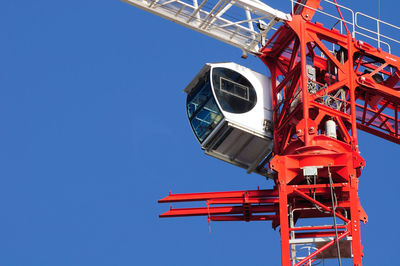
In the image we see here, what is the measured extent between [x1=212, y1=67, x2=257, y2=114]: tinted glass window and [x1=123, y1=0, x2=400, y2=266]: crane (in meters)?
1.08

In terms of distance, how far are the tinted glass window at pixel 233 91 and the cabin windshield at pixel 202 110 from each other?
36 centimetres

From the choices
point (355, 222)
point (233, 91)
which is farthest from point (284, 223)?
point (233, 91)

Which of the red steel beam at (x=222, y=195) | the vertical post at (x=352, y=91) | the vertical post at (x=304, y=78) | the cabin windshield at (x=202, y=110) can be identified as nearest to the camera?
the vertical post at (x=304, y=78)

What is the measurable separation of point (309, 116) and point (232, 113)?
3.44 m

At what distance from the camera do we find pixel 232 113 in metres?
64.9

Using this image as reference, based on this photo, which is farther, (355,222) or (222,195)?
(222,195)

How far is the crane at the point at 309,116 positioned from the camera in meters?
60.9

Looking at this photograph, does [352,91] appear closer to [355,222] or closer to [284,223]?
[355,222]

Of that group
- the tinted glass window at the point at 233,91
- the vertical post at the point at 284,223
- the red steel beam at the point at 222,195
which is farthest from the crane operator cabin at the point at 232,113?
the vertical post at the point at 284,223

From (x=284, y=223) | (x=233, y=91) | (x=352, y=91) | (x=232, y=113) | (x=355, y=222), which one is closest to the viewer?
(x=284, y=223)

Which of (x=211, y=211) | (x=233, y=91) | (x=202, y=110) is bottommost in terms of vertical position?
(x=211, y=211)

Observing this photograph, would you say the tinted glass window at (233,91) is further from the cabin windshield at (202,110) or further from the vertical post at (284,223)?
the vertical post at (284,223)

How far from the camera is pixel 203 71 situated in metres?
66.4

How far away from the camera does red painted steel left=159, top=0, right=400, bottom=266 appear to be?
60.9 meters
